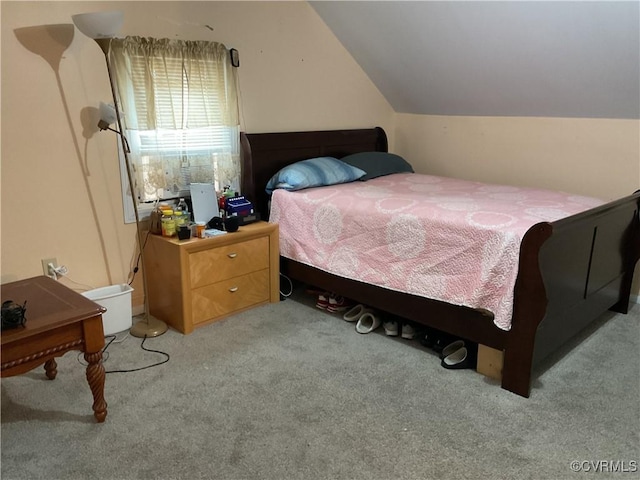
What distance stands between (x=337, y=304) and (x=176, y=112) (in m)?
1.51

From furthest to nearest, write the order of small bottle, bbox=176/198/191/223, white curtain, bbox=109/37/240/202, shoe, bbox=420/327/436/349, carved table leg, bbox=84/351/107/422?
small bottle, bbox=176/198/191/223, white curtain, bbox=109/37/240/202, shoe, bbox=420/327/436/349, carved table leg, bbox=84/351/107/422

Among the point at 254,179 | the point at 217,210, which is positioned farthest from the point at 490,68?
the point at 217,210

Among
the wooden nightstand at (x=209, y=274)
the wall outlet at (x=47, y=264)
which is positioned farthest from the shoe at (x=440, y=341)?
the wall outlet at (x=47, y=264)

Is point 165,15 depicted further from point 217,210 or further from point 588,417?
point 588,417

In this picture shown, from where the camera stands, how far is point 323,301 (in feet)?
10.8

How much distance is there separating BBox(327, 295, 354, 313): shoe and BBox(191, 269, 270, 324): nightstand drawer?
42cm

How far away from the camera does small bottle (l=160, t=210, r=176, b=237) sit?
293 cm

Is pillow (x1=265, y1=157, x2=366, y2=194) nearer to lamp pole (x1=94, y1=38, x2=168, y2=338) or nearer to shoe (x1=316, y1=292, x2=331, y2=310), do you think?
shoe (x1=316, y1=292, x2=331, y2=310)

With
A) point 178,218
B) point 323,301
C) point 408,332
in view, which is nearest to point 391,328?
point 408,332

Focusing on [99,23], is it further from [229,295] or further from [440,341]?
[440,341]

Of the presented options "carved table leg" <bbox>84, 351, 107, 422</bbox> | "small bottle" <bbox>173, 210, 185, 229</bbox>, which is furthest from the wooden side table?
"small bottle" <bbox>173, 210, 185, 229</bbox>

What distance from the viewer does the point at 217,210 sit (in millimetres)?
3176

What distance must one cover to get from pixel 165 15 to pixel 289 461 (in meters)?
2.49

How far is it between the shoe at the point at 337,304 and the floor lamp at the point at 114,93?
0.99 metres
